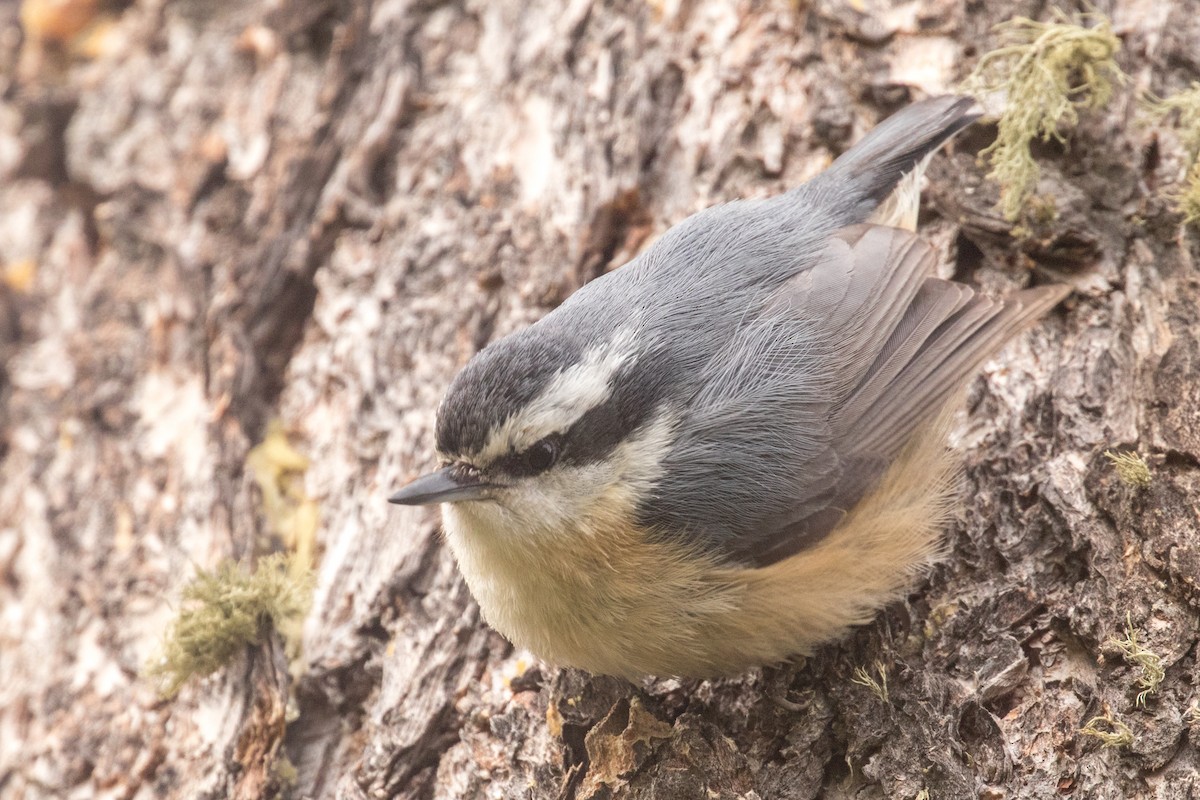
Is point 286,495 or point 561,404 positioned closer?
point 561,404

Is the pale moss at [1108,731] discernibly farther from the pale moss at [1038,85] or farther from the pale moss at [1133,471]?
the pale moss at [1038,85]

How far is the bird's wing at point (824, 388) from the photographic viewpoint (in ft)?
9.05

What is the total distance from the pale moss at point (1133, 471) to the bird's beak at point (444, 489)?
1.48 m

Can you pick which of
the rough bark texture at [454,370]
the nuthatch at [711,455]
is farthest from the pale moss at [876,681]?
the nuthatch at [711,455]

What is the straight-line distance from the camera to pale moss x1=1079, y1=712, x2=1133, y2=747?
2.33 metres

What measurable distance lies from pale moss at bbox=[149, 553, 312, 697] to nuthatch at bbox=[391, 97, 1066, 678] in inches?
21.4

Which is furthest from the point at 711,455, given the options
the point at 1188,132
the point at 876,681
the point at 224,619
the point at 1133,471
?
the point at 1188,132

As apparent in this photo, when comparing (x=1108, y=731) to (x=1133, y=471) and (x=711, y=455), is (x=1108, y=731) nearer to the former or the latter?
(x=1133, y=471)

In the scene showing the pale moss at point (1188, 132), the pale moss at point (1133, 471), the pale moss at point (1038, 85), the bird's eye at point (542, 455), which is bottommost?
the pale moss at point (1133, 471)

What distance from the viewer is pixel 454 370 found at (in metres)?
3.50

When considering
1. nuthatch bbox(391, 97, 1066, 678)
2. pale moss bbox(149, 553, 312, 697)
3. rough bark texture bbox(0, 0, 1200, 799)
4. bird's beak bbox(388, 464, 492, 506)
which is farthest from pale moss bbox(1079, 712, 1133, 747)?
pale moss bbox(149, 553, 312, 697)

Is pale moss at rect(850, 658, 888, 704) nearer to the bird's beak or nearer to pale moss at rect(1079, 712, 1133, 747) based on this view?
pale moss at rect(1079, 712, 1133, 747)

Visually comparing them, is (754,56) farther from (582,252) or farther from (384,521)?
(384,521)

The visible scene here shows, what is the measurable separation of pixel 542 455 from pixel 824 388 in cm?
74
